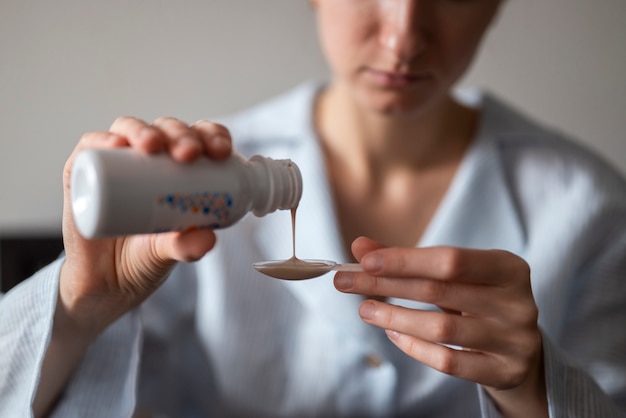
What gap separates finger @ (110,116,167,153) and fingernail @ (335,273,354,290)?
0.16 metres

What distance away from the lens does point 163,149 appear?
39 centimetres

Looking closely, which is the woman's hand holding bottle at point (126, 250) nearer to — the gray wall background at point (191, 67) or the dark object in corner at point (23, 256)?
the dark object in corner at point (23, 256)

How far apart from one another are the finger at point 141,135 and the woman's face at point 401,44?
14.9 inches

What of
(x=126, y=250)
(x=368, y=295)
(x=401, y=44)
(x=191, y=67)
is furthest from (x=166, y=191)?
(x=191, y=67)

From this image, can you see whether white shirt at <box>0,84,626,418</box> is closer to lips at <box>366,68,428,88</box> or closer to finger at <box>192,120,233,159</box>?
lips at <box>366,68,428,88</box>

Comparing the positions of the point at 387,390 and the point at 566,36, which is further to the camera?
→ the point at 566,36

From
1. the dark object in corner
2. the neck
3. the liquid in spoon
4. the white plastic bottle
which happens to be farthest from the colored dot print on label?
the neck

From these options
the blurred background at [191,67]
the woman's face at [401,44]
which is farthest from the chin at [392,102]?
the blurred background at [191,67]

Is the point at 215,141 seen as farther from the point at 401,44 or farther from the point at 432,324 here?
the point at 401,44

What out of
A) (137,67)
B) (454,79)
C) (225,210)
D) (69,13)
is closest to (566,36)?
(454,79)

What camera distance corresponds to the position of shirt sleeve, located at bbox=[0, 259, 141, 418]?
52cm

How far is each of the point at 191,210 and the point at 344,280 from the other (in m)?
0.13

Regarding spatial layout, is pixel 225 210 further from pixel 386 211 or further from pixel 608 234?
pixel 608 234

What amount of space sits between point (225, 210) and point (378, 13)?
40 cm
